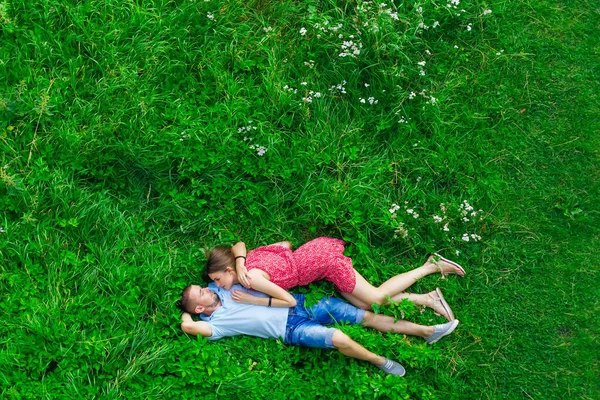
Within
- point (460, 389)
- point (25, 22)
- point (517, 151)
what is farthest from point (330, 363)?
point (25, 22)

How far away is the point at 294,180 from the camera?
5.62 metres

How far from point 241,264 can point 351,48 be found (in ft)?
7.42

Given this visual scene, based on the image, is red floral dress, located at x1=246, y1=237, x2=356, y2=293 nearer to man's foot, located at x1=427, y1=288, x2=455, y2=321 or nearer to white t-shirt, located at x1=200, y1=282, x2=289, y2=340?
white t-shirt, located at x1=200, y1=282, x2=289, y2=340

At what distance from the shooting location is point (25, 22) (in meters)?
5.65

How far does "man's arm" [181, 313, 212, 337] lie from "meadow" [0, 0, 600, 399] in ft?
0.26

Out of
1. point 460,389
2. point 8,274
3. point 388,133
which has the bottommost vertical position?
point 460,389

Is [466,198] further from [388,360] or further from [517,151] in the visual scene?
[388,360]

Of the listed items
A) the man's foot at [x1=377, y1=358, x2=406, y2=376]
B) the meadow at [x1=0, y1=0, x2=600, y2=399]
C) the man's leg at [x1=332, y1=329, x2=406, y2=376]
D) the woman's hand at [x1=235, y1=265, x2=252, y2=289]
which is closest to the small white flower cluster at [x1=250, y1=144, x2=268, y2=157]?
the meadow at [x1=0, y1=0, x2=600, y2=399]

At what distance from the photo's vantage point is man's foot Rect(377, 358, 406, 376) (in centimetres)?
513

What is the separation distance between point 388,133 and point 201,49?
1929 mm

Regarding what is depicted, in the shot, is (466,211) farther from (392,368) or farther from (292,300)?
(292,300)

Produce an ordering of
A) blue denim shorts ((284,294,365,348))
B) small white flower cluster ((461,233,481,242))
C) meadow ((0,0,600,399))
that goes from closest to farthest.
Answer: meadow ((0,0,600,399))
blue denim shorts ((284,294,365,348))
small white flower cluster ((461,233,481,242))

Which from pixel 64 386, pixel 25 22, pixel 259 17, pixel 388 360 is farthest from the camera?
Result: pixel 259 17

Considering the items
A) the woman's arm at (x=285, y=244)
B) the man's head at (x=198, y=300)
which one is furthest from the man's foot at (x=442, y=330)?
the man's head at (x=198, y=300)
